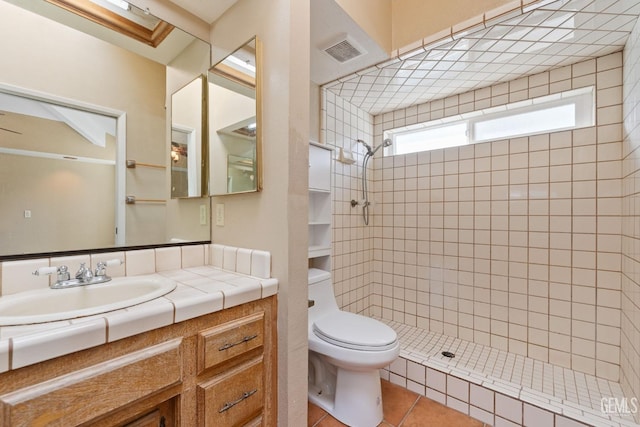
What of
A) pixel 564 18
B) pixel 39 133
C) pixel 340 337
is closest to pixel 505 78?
pixel 564 18

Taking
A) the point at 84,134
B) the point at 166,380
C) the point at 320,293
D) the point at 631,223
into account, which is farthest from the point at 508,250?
the point at 84,134

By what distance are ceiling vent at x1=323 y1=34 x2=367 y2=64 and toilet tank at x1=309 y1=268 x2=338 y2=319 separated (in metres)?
1.46

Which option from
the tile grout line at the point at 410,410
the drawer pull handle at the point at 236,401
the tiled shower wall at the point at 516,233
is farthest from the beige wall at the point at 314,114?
the tile grout line at the point at 410,410

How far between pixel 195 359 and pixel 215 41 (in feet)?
5.05

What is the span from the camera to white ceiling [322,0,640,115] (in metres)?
1.38

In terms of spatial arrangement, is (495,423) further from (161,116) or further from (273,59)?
(161,116)

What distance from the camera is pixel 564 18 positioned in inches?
55.1

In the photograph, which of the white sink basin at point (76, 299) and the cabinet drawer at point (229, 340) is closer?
the white sink basin at point (76, 299)

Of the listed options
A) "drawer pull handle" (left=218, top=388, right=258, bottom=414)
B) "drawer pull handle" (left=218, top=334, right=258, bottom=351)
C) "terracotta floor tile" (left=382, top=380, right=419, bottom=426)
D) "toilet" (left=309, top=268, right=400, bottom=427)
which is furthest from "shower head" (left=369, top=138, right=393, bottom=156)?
"drawer pull handle" (left=218, top=388, right=258, bottom=414)

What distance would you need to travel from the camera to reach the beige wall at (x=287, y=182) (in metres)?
1.12

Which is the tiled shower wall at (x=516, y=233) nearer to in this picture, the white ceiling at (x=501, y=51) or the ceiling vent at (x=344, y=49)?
the white ceiling at (x=501, y=51)

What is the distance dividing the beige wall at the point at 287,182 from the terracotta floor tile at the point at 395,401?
69 centimetres

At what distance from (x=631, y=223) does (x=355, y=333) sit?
65.7 inches

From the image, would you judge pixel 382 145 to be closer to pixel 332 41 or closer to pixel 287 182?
pixel 332 41
